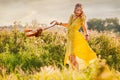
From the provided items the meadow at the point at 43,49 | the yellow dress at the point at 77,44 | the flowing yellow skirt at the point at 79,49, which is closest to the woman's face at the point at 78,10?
the yellow dress at the point at 77,44

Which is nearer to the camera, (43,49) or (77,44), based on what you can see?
(77,44)

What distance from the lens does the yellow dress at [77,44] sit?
9312 millimetres

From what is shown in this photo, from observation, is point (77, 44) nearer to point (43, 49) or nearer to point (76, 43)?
point (76, 43)

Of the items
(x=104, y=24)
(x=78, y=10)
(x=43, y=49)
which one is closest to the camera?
(x=78, y=10)

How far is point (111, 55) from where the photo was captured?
11.3 meters

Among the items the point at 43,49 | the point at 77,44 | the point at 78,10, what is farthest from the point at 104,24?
the point at 78,10

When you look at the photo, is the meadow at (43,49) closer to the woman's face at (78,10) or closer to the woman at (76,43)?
the woman at (76,43)

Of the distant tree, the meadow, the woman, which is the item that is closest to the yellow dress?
the woman

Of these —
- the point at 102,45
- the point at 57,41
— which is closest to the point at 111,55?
the point at 102,45

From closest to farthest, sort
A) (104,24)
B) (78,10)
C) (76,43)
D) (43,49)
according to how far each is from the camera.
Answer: (78,10) → (76,43) → (43,49) → (104,24)

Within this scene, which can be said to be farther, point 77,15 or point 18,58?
point 18,58

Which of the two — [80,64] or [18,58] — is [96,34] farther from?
[80,64]

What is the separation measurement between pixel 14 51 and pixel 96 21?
1210 inches

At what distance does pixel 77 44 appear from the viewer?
9.42 metres
